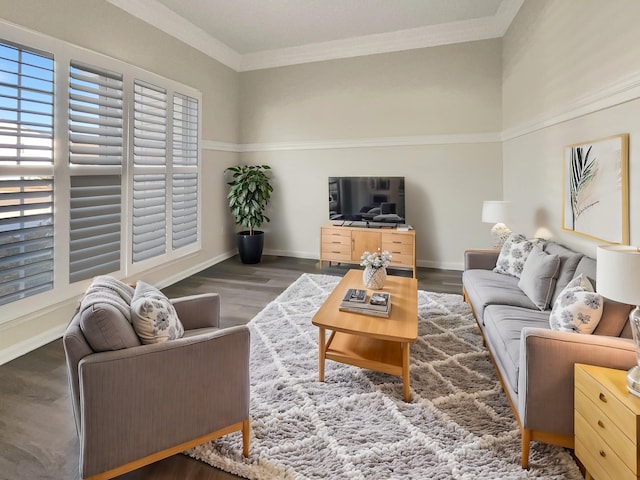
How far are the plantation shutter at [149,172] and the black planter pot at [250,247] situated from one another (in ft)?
4.47

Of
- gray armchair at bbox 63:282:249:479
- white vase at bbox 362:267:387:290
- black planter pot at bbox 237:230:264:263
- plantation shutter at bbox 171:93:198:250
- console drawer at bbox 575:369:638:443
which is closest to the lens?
console drawer at bbox 575:369:638:443

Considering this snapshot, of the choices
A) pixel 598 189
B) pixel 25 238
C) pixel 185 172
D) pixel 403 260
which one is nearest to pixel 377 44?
pixel 403 260

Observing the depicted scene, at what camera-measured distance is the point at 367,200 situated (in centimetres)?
520

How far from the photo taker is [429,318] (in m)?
3.37

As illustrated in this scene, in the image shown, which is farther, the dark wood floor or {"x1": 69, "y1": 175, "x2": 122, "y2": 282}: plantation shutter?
{"x1": 69, "y1": 175, "x2": 122, "y2": 282}: plantation shutter

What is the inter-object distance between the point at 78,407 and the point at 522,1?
5.29m

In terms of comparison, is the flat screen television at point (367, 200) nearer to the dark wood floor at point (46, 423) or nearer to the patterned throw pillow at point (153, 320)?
the dark wood floor at point (46, 423)

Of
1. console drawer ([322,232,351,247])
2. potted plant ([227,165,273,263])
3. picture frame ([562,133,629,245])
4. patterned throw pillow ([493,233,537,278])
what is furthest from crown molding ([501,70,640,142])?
potted plant ([227,165,273,263])

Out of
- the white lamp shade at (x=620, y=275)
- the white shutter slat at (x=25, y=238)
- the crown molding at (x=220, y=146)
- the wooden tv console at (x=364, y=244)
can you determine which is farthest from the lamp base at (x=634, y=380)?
the crown molding at (x=220, y=146)

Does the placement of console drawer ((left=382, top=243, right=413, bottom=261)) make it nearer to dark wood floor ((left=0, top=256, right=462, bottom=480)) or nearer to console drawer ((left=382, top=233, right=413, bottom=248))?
console drawer ((left=382, top=233, right=413, bottom=248))

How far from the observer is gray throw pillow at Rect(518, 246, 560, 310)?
2.55 meters

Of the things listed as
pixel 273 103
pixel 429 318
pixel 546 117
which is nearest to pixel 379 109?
pixel 273 103

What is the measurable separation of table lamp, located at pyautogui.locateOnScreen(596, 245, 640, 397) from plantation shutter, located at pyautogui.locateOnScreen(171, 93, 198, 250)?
169 inches

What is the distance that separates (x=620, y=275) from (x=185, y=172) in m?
4.50
